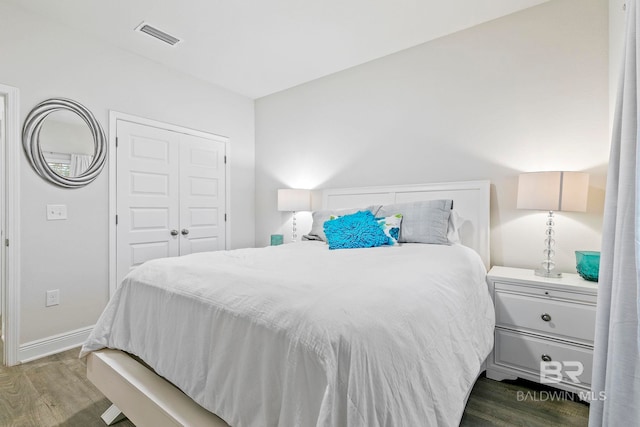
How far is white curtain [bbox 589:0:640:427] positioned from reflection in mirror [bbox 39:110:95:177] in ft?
11.2

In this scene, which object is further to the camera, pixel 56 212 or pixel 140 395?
pixel 56 212

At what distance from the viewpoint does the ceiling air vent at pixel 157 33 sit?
257 centimetres

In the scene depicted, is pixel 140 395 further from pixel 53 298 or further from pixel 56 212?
pixel 56 212

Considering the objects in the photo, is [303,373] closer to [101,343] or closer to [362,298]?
[362,298]

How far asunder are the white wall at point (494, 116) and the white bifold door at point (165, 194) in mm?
1281

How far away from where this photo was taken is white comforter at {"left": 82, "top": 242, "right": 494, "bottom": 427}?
838mm

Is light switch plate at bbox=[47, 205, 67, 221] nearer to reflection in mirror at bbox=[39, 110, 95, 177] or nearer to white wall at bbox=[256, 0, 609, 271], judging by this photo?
reflection in mirror at bbox=[39, 110, 95, 177]

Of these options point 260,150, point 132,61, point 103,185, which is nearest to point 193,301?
point 103,185

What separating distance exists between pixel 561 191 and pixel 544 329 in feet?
2.84

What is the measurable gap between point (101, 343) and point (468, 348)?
1.82 m

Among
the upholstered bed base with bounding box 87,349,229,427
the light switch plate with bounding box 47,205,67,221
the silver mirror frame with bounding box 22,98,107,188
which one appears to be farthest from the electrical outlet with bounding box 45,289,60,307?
the upholstered bed base with bounding box 87,349,229,427

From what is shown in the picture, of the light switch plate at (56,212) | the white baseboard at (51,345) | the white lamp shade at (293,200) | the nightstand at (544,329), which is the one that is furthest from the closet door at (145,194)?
the nightstand at (544,329)

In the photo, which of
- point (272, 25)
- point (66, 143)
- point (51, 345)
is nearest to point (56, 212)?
point (66, 143)

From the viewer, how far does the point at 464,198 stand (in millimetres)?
2582
